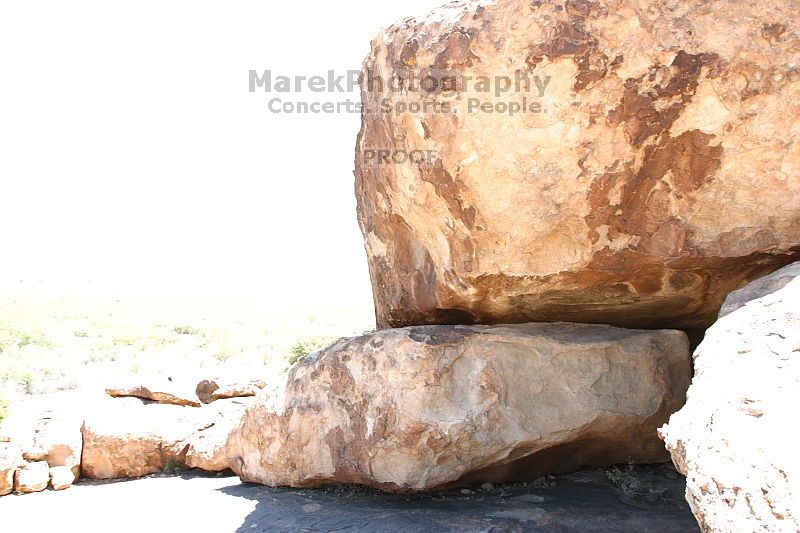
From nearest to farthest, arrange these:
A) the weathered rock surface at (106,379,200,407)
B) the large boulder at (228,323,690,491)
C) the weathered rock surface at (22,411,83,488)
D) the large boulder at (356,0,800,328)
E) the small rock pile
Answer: the large boulder at (356,0,800,328)
the large boulder at (228,323,690,491)
the small rock pile
the weathered rock surface at (22,411,83,488)
the weathered rock surface at (106,379,200,407)

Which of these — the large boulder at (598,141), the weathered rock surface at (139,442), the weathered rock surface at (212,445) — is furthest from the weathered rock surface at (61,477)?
the large boulder at (598,141)

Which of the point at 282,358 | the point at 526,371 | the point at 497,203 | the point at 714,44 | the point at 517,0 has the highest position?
the point at 517,0

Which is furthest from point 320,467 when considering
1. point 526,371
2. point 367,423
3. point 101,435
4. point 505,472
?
point 101,435

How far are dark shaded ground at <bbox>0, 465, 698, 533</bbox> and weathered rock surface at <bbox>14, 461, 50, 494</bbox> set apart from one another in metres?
0.28

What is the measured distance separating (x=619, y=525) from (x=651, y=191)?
6.57 ft

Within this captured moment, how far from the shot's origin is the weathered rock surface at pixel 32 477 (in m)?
5.94

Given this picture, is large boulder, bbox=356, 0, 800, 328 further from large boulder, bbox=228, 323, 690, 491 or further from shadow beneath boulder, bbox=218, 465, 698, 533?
shadow beneath boulder, bbox=218, 465, 698, 533

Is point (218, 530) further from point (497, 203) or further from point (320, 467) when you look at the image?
point (497, 203)

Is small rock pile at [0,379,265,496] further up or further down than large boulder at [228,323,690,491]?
further down

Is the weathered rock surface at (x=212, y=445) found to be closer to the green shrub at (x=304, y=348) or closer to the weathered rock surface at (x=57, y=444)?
the weathered rock surface at (x=57, y=444)

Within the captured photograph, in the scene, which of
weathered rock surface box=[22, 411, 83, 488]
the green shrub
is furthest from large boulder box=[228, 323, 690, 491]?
the green shrub

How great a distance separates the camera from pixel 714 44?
138 inches

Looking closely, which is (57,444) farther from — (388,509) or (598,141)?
(598,141)

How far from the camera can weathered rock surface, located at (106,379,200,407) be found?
7.29 m
